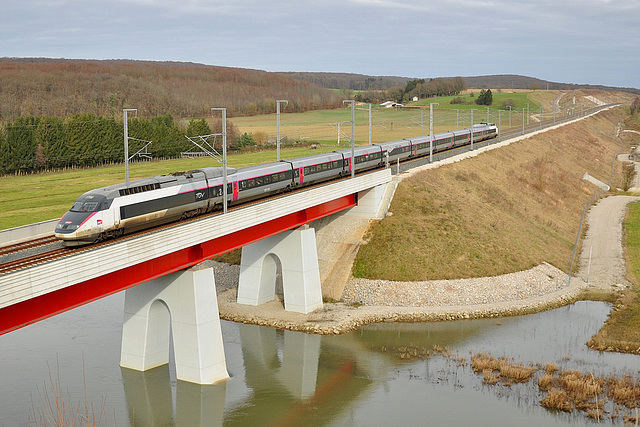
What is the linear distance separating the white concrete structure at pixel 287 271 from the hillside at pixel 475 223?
6.31 metres

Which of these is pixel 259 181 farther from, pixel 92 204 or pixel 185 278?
pixel 92 204

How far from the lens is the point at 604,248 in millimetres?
70375

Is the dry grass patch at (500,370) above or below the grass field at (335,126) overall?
below

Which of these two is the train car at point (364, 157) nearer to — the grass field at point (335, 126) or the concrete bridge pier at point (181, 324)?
the concrete bridge pier at point (181, 324)

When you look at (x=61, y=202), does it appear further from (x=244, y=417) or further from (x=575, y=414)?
(x=575, y=414)

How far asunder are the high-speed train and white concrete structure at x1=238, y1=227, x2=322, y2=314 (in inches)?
160

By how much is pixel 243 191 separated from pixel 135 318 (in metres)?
11.1

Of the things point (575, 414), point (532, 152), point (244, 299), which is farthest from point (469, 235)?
A: point (532, 152)

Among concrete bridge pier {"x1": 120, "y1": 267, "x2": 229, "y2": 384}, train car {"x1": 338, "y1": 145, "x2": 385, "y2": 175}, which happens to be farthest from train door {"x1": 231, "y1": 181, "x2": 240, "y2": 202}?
train car {"x1": 338, "y1": 145, "x2": 385, "y2": 175}

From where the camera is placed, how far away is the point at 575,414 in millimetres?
34938

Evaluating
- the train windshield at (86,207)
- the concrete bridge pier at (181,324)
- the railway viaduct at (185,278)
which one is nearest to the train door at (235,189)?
the railway viaduct at (185,278)

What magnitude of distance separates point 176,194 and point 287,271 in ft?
48.2

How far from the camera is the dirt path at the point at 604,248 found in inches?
2351

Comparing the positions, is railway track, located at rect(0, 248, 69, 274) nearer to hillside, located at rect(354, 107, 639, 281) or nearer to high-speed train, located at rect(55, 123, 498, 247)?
high-speed train, located at rect(55, 123, 498, 247)
